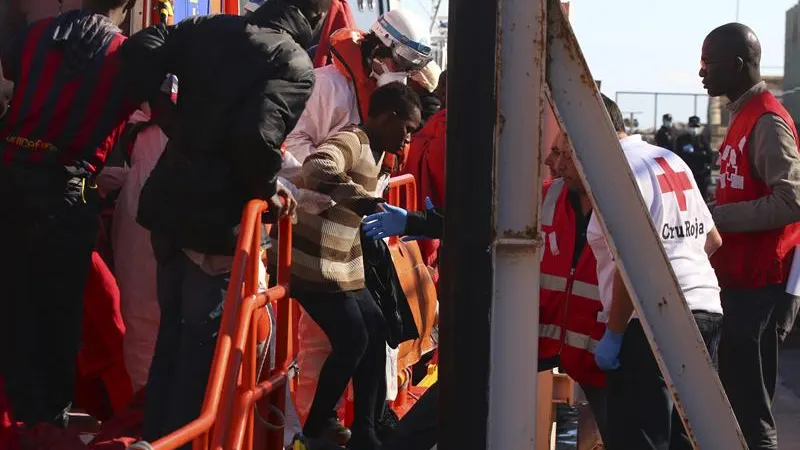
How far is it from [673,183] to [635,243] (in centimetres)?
149

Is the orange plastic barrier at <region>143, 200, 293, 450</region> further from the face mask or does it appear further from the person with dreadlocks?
the face mask

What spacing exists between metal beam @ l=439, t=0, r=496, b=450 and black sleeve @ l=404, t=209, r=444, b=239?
1.75 m

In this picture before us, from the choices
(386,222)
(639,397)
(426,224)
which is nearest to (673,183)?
(639,397)

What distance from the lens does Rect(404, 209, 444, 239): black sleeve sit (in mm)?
4656

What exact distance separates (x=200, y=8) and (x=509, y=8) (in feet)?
12.4

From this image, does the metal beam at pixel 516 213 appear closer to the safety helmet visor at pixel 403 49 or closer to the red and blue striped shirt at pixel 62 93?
the red and blue striped shirt at pixel 62 93

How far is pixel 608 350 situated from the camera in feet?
14.3

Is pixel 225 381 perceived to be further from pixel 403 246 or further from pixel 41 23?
pixel 403 246

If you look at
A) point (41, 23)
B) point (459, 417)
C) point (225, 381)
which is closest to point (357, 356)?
point (225, 381)

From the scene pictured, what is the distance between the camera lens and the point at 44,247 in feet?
14.1

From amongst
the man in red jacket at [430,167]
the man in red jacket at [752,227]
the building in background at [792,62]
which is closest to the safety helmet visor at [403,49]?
the man in red jacket at [752,227]

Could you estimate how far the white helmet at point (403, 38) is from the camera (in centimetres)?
569

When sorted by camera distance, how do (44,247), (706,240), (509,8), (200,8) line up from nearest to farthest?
(509,8) → (44,247) → (706,240) → (200,8)

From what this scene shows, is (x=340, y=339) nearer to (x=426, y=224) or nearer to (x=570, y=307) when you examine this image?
(x=426, y=224)
